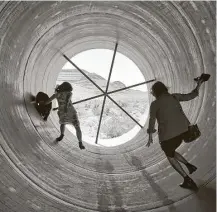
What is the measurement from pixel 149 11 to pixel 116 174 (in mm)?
2771

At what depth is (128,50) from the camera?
8.05 meters

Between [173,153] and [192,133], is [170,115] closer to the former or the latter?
[192,133]

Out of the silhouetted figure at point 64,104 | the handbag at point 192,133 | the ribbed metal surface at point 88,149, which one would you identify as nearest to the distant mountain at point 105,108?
the silhouetted figure at point 64,104

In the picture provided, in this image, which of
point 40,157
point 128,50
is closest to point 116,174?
point 40,157

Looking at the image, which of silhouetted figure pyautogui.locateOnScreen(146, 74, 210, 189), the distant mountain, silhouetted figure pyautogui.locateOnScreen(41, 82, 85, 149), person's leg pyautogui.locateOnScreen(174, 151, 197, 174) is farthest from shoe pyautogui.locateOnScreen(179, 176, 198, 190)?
the distant mountain

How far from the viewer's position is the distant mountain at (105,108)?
16469 millimetres

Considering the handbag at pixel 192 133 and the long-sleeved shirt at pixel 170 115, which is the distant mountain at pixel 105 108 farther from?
the handbag at pixel 192 133

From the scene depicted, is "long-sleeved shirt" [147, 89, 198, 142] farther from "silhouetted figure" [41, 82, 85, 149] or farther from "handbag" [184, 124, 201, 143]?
"silhouetted figure" [41, 82, 85, 149]

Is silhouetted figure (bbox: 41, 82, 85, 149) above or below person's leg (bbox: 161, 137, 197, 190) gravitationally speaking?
above

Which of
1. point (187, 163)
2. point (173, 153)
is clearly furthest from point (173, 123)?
point (187, 163)

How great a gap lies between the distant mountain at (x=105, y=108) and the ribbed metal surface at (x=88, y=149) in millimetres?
9551

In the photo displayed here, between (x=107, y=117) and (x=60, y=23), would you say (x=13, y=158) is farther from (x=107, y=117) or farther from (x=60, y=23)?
(x=107, y=117)

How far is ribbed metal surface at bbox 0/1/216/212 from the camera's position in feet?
12.2

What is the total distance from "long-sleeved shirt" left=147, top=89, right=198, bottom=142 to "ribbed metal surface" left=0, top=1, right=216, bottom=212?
512 millimetres
